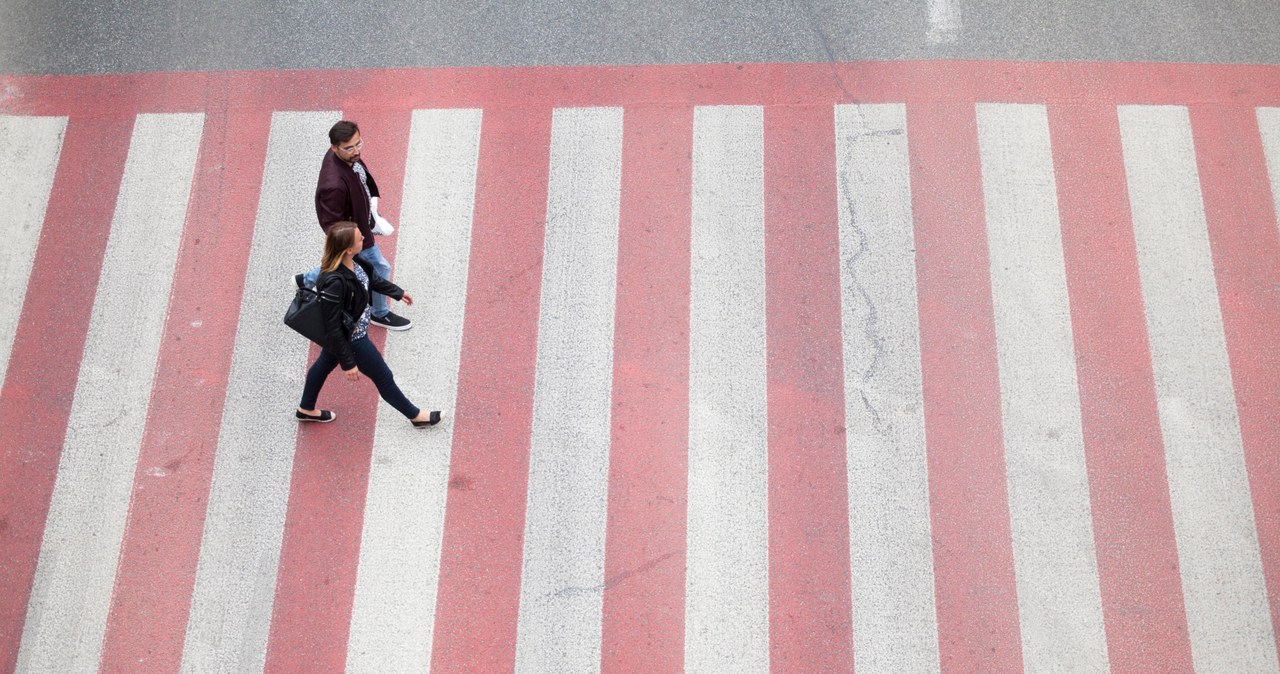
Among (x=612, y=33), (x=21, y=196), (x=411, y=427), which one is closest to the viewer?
(x=411, y=427)

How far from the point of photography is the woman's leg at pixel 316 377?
18.2ft

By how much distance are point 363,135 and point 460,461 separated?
8.47 feet

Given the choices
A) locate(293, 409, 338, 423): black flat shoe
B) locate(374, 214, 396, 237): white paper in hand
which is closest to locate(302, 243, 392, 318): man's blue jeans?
locate(374, 214, 396, 237): white paper in hand

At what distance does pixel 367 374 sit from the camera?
546 centimetres

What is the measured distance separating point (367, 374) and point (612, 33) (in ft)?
11.3

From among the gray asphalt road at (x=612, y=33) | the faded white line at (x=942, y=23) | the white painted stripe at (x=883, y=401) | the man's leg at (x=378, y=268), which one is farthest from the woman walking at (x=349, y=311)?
the faded white line at (x=942, y=23)

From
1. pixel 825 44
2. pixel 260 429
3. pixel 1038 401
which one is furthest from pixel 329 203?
pixel 1038 401

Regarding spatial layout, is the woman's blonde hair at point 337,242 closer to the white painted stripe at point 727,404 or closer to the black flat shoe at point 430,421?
the black flat shoe at point 430,421

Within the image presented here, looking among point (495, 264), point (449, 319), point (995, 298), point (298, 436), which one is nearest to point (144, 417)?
point (298, 436)

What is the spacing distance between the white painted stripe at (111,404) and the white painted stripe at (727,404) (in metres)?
3.60

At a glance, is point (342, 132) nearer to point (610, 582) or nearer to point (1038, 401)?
point (610, 582)

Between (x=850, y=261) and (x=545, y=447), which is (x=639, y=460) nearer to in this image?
(x=545, y=447)

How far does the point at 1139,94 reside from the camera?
696 cm

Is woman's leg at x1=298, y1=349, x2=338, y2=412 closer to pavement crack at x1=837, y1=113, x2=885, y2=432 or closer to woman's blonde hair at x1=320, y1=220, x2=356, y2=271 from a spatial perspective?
woman's blonde hair at x1=320, y1=220, x2=356, y2=271
